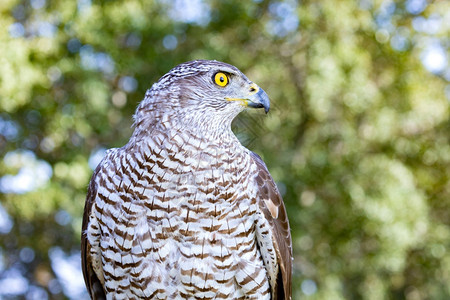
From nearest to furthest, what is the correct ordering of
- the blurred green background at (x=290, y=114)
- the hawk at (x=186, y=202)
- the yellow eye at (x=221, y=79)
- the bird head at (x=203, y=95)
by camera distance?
the hawk at (x=186, y=202) < the bird head at (x=203, y=95) < the yellow eye at (x=221, y=79) < the blurred green background at (x=290, y=114)

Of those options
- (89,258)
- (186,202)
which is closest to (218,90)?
(186,202)

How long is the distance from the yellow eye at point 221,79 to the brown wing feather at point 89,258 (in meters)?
0.70

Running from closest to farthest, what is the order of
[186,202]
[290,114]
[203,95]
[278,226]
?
[186,202], [203,95], [278,226], [290,114]

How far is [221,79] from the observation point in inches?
105

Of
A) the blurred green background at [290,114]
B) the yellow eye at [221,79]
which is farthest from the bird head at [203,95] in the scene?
the blurred green background at [290,114]

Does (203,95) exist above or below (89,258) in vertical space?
above

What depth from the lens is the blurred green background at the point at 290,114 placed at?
27.1 feet

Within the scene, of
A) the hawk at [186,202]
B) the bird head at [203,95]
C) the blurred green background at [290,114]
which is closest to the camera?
the hawk at [186,202]

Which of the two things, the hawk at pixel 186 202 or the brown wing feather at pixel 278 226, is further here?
the brown wing feather at pixel 278 226

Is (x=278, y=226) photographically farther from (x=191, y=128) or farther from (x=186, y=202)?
(x=191, y=128)

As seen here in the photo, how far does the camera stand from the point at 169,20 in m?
8.73

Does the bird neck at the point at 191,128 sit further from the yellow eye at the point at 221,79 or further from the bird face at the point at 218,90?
the yellow eye at the point at 221,79

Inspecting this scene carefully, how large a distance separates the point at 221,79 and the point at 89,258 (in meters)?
1.08

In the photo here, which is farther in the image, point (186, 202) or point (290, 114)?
point (290, 114)
